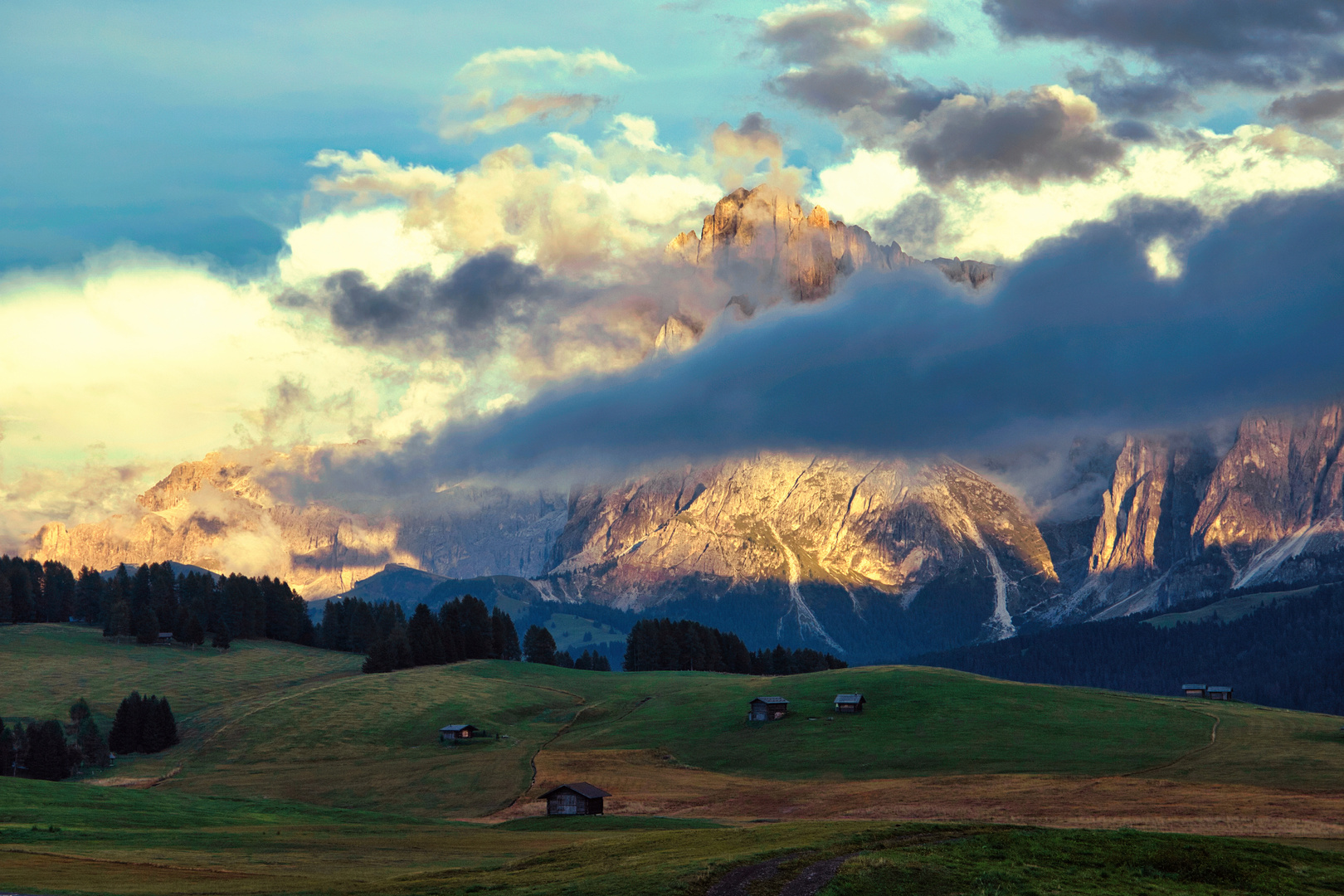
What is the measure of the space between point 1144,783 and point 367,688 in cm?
12067

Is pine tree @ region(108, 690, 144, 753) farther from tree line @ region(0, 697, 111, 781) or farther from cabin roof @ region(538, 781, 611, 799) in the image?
cabin roof @ region(538, 781, 611, 799)

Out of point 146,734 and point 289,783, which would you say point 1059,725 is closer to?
point 289,783

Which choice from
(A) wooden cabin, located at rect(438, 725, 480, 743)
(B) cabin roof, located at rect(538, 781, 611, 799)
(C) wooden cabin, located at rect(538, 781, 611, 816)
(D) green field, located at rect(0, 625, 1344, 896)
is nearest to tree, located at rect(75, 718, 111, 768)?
(D) green field, located at rect(0, 625, 1344, 896)

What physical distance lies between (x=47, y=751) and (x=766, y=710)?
301 feet

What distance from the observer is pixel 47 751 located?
150875 mm

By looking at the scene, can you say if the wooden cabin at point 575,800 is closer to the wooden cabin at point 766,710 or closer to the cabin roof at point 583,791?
the cabin roof at point 583,791

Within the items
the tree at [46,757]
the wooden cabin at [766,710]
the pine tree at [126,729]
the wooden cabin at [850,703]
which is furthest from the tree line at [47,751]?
the wooden cabin at [850,703]

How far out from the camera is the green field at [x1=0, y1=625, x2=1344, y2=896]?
5662cm

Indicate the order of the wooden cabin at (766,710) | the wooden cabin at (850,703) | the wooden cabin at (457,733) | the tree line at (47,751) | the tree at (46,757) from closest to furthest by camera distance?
the tree at (46,757) → the tree line at (47,751) → the wooden cabin at (457,733) → the wooden cabin at (766,710) → the wooden cabin at (850,703)

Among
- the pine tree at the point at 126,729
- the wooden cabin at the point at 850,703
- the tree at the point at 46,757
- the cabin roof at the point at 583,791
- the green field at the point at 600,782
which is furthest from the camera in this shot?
the wooden cabin at the point at 850,703

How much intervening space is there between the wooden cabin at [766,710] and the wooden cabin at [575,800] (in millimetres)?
61283

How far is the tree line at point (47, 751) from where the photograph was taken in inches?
5940

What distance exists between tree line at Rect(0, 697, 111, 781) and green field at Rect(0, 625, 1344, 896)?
→ 16.2ft

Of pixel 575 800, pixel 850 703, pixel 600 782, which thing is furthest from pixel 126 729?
pixel 850 703
